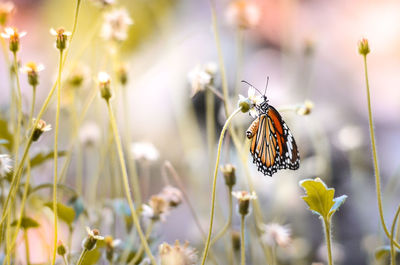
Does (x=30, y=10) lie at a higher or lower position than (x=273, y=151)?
higher

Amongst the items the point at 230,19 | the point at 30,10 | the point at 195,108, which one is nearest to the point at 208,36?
the point at 195,108

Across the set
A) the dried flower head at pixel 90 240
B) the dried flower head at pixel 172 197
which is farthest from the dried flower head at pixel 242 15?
the dried flower head at pixel 90 240

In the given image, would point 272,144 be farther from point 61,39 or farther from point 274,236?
point 61,39

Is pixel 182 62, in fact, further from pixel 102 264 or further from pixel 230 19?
pixel 102 264

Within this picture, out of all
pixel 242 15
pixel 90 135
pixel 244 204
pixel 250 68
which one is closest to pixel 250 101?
pixel 244 204

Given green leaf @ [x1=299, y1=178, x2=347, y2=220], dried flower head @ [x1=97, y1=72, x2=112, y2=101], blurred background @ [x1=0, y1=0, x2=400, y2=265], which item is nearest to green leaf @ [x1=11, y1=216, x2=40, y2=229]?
dried flower head @ [x1=97, y1=72, x2=112, y2=101]

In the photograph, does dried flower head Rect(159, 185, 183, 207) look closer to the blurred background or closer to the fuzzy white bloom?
the fuzzy white bloom
